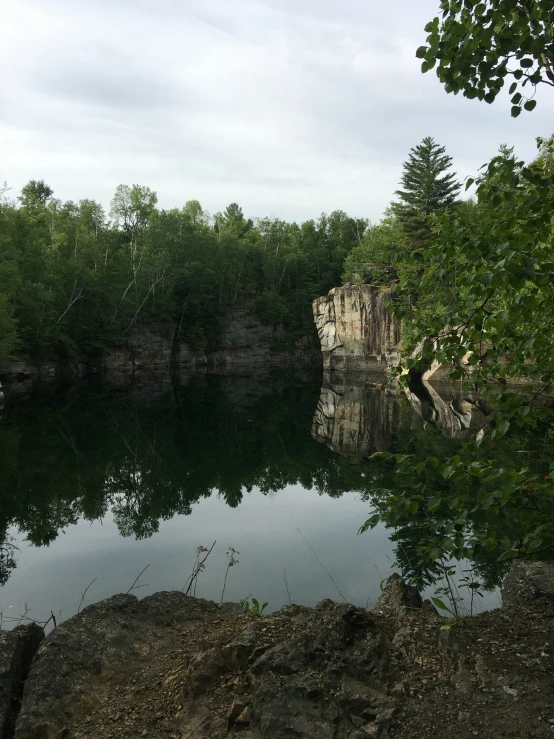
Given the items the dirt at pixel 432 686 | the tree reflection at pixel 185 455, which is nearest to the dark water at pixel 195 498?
the tree reflection at pixel 185 455

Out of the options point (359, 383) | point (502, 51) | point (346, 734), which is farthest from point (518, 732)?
point (359, 383)

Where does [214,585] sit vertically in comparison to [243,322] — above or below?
below

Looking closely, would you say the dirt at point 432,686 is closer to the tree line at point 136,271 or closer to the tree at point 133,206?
the tree line at point 136,271

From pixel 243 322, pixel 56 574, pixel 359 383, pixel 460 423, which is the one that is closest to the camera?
pixel 56 574

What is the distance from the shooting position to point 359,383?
50.4m

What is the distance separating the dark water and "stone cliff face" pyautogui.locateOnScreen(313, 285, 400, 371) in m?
28.6

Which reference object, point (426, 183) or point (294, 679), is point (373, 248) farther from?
point (294, 679)

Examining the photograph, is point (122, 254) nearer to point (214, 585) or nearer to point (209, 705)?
point (214, 585)

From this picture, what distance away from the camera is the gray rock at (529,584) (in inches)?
223

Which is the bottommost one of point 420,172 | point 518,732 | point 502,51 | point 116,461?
point 116,461

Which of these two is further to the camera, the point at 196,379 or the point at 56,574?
the point at 196,379

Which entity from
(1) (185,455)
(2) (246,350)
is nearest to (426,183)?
(2) (246,350)

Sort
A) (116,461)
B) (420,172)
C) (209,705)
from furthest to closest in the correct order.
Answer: (420,172), (116,461), (209,705)

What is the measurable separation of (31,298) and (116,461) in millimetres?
28712
